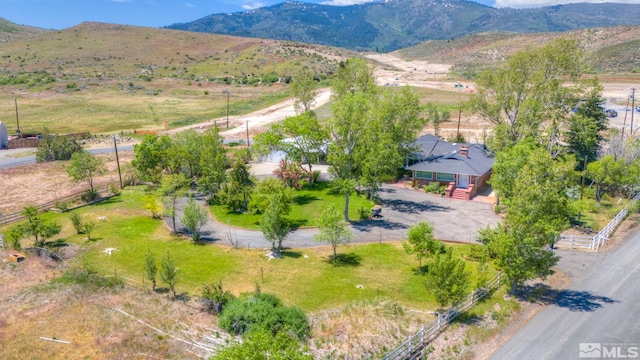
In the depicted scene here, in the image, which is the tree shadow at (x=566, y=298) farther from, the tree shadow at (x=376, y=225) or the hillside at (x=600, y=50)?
the hillside at (x=600, y=50)

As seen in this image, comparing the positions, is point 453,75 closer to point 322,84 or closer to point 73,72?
point 322,84

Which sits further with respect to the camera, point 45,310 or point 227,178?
point 227,178

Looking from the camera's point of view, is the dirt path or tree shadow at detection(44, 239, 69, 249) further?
the dirt path

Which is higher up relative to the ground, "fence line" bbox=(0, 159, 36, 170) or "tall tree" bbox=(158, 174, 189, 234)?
"tall tree" bbox=(158, 174, 189, 234)

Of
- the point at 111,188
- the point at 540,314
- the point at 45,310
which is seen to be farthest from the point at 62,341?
the point at 111,188

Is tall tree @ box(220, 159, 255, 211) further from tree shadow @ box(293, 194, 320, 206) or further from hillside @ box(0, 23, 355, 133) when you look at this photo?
hillside @ box(0, 23, 355, 133)

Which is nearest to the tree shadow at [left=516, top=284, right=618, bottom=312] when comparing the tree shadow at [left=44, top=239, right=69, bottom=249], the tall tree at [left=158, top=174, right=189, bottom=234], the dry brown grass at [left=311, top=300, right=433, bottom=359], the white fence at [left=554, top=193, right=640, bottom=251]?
the white fence at [left=554, top=193, right=640, bottom=251]

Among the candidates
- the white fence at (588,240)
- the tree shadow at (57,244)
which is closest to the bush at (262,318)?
the tree shadow at (57,244)
